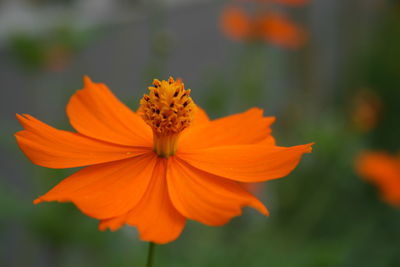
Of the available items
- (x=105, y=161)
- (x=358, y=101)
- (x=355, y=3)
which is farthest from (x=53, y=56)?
(x=355, y=3)

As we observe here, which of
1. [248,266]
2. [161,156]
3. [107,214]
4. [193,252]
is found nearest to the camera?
[107,214]

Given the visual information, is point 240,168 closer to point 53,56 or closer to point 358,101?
point 358,101

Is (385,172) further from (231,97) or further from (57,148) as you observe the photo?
(57,148)

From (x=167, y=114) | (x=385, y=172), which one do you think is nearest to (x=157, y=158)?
(x=167, y=114)

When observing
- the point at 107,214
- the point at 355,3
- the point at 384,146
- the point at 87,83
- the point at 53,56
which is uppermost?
the point at 355,3

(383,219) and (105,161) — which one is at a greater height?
(383,219)

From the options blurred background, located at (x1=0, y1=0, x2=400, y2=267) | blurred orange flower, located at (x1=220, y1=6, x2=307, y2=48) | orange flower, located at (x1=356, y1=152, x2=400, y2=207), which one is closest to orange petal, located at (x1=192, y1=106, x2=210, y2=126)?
blurred background, located at (x1=0, y1=0, x2=400, y2=267)

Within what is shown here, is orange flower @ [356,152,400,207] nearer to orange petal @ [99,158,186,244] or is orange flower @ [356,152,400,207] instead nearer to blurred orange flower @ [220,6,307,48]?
blurred orange flower @ [220,6,307,48]
